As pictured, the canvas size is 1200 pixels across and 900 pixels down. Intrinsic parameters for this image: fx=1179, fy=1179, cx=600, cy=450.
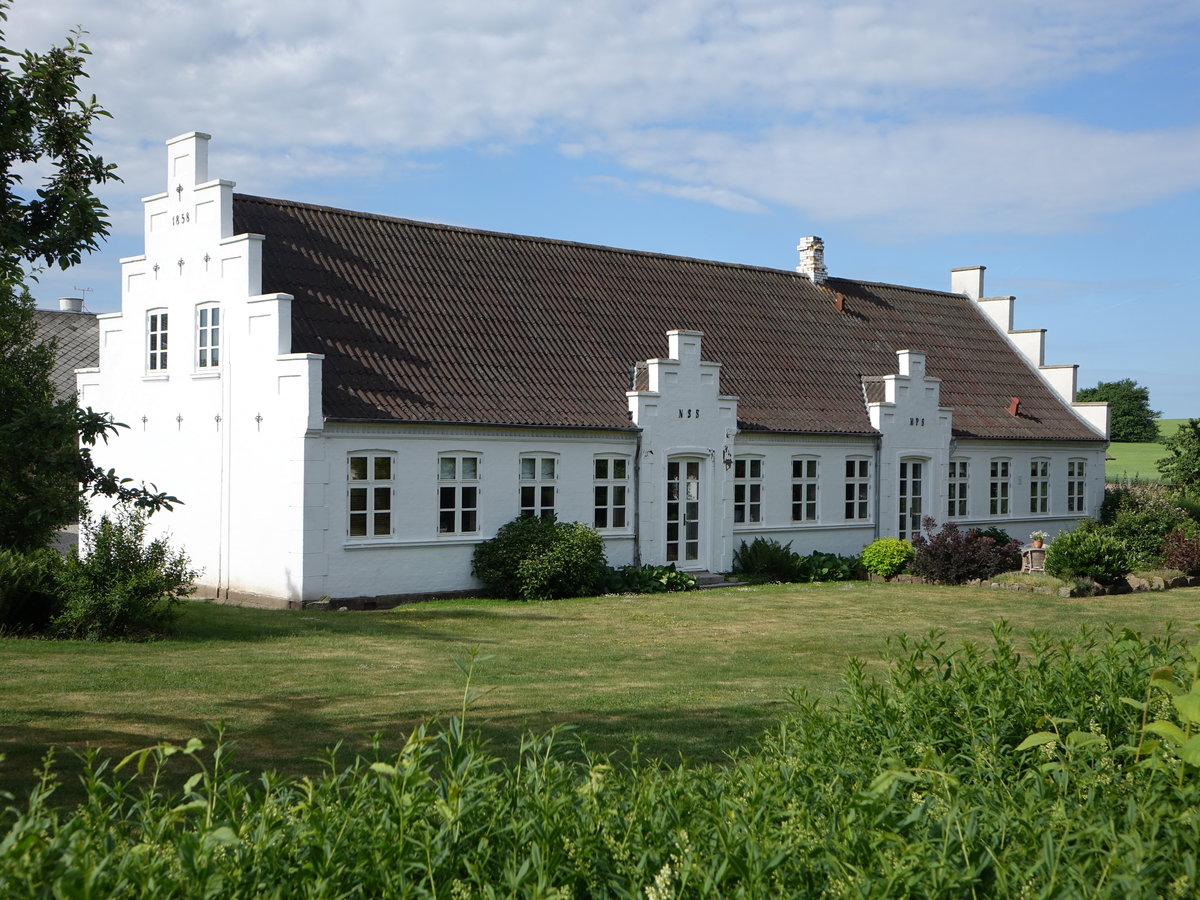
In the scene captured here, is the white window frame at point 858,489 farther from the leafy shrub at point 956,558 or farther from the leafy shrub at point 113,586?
the leafy shrub at point 113,586

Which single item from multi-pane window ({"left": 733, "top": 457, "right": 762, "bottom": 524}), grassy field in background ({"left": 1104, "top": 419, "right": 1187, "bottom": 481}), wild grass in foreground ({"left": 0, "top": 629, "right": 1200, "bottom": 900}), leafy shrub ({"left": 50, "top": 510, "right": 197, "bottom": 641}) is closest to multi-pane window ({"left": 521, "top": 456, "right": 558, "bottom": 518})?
multi-pane window ({"left": 733, "top": 457, "right": 762, "bottom": 524})

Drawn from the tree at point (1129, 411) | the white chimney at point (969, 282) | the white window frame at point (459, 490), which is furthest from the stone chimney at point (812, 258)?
the tree at point (1129, 411)

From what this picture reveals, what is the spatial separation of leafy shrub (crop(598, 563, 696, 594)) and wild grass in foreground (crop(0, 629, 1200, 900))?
60.5ft

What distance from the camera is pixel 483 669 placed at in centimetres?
1403

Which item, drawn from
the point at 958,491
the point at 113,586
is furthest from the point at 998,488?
the point at 113,586

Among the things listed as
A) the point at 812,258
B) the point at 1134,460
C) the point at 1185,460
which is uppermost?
the point at 812,258

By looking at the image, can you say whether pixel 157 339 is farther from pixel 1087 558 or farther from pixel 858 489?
pixel 1087 558

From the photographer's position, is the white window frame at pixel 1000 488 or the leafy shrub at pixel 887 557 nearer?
the leafy shrub at pixel 887 557

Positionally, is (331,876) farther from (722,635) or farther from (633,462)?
(633,462)

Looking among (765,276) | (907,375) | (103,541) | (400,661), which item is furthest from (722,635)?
(765,276)

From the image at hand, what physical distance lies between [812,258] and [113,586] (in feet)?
79.6

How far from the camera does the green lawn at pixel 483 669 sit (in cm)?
1028

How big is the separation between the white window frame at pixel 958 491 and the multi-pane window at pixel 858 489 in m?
2.83

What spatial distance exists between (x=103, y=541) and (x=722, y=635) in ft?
29.7
